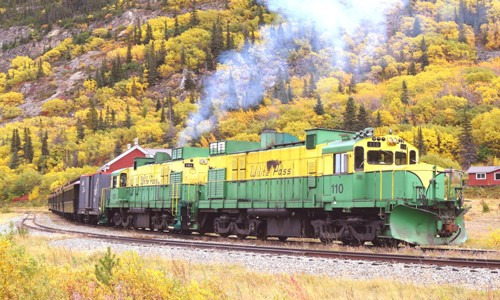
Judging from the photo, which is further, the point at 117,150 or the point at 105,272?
the point at 117,150

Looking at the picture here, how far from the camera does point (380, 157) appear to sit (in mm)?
20016

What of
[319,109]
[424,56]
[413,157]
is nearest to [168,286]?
[413,157]

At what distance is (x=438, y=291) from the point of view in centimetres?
1029

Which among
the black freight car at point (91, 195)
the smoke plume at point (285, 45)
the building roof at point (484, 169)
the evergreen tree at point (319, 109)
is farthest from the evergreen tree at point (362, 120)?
the black freight car at point (91, 195)

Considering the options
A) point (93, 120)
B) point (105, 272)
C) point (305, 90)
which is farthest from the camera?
point (93, 120)

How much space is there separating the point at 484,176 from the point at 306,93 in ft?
219

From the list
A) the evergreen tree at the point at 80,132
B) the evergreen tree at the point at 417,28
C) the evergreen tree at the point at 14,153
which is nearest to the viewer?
the evergreen tree at the point at 14,153

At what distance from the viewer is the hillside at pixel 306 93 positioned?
325 feet

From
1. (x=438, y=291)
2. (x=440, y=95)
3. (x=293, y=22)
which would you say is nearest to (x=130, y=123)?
(x=293, y=22)

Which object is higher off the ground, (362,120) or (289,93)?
(289,93)

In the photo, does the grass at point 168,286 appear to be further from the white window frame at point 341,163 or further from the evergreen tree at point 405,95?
the evergreen tree at point 405,95

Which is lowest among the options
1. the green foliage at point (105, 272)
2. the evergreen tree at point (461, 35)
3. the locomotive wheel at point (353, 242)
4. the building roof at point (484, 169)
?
the locomotive wheel at point (353, 242)

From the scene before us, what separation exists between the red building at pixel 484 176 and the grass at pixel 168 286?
74.4 meters

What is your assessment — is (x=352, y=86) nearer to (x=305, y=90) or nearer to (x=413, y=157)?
(x=305, y=90)
